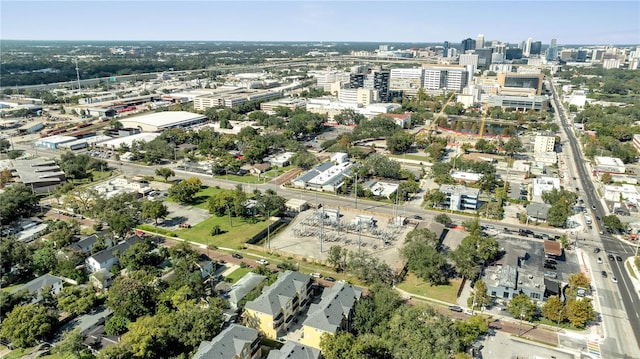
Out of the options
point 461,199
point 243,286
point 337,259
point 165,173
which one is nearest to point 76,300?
point 243,286

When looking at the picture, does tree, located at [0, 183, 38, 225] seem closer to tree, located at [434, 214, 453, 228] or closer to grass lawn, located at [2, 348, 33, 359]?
grass lawn, located at [2, 348, 33, 359]

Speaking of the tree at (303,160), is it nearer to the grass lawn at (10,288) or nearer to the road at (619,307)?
the road at (619,307)

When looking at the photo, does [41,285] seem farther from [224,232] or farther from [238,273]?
[224,232]

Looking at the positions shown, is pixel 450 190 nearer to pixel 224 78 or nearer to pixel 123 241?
pixel 123 241

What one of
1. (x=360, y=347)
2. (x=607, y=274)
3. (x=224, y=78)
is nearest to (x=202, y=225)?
(x=360, y=347)

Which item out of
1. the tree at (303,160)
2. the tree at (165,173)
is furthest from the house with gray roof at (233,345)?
the tree at (303,160)
